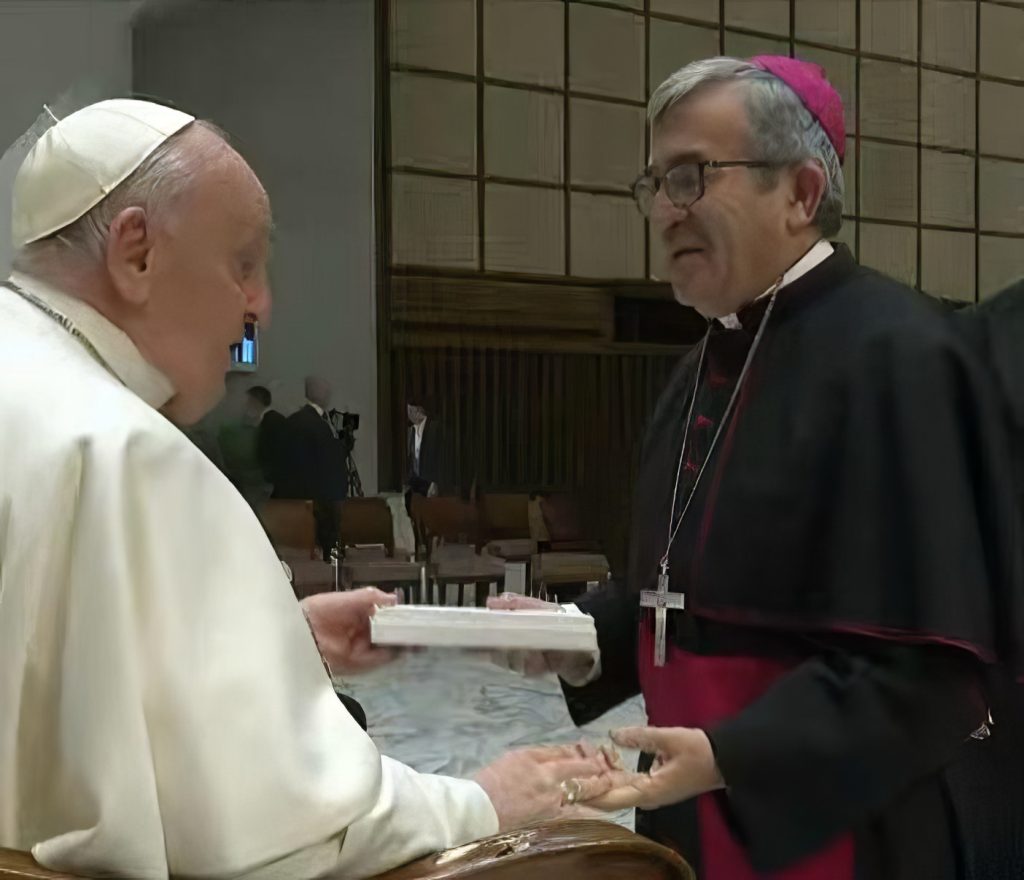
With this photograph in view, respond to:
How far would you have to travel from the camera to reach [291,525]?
6.55 feet

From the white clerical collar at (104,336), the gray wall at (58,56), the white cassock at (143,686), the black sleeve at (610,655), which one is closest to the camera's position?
the white cassock at (143,686)

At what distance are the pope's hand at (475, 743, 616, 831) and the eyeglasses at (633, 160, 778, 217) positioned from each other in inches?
35.3

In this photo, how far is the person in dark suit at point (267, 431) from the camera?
1.94 m

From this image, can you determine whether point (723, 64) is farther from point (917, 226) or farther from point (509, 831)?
point (509, 831)

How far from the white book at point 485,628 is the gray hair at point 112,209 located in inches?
29.9

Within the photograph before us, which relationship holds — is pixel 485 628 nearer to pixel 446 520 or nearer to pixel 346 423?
pixel 446 520

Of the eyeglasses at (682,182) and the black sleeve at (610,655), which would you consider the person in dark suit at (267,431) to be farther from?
the eyeglasses at (682,182)

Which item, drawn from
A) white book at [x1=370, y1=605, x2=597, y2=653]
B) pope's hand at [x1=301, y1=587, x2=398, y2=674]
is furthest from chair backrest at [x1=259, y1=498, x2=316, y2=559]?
white book at [x1=370, y1=605, x2=597, y2=653]

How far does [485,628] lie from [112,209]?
2.84 ft

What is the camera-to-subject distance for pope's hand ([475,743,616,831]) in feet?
4.72

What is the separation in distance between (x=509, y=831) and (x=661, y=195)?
104 cm

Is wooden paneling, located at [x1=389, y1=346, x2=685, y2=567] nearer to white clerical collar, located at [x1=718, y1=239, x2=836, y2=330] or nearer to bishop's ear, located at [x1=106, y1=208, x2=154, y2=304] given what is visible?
white clerical collar, located at [x1=718, y1=239, x2=836, y2=330]

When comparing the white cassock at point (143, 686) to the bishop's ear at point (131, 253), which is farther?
the bishop's ear at point (131, 253)

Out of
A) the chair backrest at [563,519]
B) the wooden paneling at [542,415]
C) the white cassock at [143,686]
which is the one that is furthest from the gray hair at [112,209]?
the chair backrest at [563,519]
